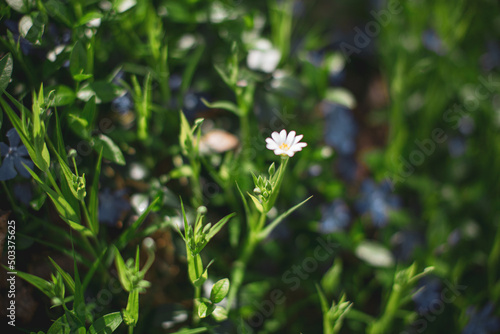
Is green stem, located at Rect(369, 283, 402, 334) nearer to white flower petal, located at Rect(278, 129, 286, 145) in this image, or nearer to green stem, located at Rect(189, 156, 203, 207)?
white flower petal, located at Rect(278, 129, 286, 145)

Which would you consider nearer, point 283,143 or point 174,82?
point 283,143

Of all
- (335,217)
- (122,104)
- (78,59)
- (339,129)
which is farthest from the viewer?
(339,129)

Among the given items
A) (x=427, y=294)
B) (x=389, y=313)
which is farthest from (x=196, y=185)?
(x=427, y=294)

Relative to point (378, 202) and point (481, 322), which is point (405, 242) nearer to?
point (378, 202)

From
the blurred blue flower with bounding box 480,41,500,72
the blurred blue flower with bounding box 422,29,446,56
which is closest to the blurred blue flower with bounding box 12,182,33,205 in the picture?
the blurred blue flower with bounding box 422,29,446,56

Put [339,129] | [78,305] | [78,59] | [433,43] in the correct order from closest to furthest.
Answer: [78,305], [78,59], [339,129], [433,43]

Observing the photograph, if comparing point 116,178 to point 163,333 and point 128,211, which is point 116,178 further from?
point 163,333

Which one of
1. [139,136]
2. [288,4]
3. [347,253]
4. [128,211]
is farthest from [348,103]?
[128,211]
